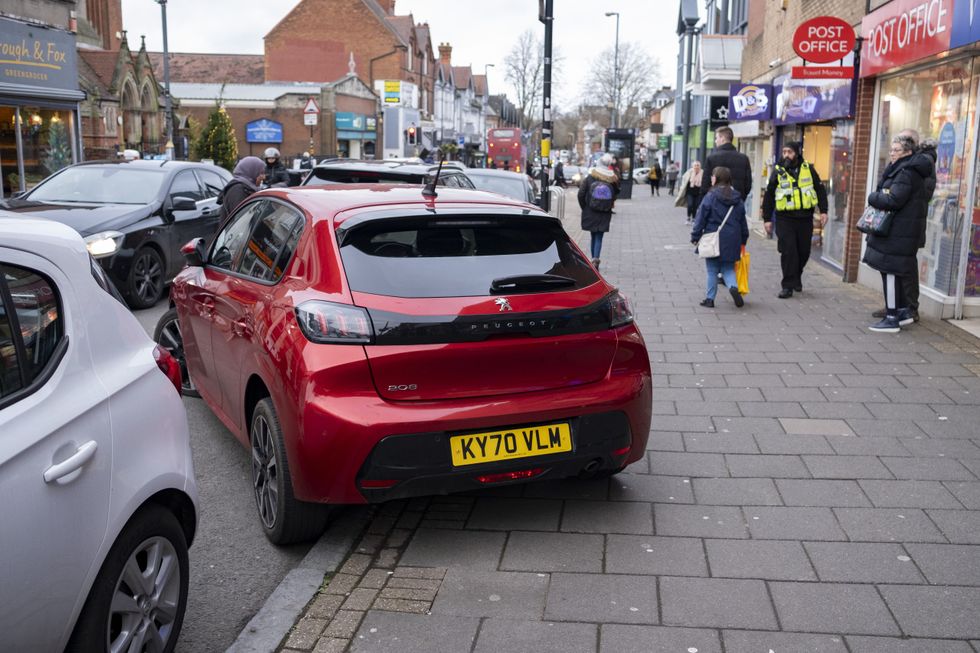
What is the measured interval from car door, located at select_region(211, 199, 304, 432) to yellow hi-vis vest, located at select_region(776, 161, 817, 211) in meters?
7.72

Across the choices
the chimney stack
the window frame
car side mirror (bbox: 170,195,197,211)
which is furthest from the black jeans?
the chimney stack

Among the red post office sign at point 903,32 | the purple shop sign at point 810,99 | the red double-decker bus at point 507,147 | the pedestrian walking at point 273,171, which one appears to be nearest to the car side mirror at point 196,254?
the red post office sign at point 903,32

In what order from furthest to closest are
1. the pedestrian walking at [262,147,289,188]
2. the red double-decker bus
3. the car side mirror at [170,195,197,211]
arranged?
1. the red double-decker bus
2. the pedestrian walking at [262,147,289,188]
3. the car side mirror at [170,195,197,211]

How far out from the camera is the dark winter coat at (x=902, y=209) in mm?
8969

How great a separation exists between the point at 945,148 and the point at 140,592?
982cm

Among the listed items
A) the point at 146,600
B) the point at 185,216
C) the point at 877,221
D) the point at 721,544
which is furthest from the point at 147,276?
the point at 146,600

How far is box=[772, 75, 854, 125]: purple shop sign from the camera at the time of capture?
13492 millimetres

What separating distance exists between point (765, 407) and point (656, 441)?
3.92 feet

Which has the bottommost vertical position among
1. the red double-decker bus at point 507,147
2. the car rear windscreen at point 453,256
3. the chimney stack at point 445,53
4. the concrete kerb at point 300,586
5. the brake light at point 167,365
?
the concrete kerb at point 300,586

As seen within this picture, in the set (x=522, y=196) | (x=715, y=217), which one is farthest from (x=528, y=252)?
(x=522, y=196)

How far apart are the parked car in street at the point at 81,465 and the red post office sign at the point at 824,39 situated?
11.0 m

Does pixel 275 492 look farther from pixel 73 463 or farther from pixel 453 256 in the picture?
pixel 73 463

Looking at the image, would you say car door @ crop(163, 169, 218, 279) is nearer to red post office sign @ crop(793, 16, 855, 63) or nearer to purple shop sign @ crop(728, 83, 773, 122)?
red post office sign @ crop(793, 16, 855, 63)

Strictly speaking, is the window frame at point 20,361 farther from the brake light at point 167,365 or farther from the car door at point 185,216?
the car door at point 185,216
